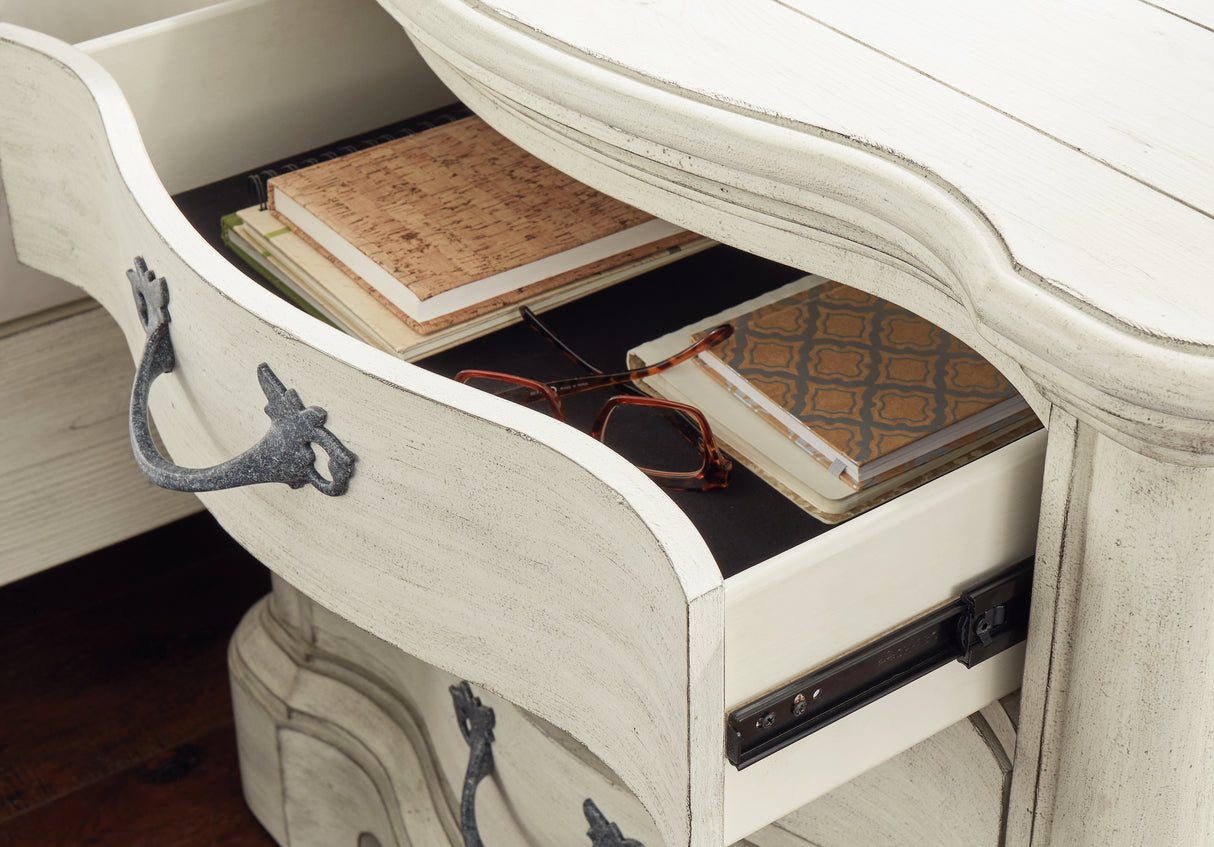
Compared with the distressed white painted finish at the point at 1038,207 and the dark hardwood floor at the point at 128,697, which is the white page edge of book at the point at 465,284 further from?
the dark hardwood floor at the point at 128,697

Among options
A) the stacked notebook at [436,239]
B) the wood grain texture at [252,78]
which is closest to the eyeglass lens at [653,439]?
the stacked notebook at [436,239]

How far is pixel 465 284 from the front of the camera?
69 cm

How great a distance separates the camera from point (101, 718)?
108 cm

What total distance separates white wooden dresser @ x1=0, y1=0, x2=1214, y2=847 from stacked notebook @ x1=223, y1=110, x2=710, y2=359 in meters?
0.11

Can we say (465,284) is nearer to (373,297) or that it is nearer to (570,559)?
(373,297)

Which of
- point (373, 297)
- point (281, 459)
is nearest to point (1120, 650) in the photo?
point (281, 459)

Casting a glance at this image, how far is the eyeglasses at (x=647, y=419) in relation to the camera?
588mm

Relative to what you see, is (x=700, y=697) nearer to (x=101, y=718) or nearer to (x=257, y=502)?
(x=257, y=502)

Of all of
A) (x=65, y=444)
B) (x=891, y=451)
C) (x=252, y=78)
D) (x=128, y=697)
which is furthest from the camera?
(x=128, y=697)

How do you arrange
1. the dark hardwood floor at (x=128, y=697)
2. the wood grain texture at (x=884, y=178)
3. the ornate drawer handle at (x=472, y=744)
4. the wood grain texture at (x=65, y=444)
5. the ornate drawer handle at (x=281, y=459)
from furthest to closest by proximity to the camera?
1. the dark hardwood floor at (x=128, y=697)
2. the wood grain texture at (x=65, y=444)
3. the ornate drawer handle at (x=472, y=744)
4. the ornate drawer handle at (x=281, y=459)
5. the wood grain texture at (x=884, y=178)

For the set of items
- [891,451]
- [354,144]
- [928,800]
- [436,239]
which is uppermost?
[354,144]

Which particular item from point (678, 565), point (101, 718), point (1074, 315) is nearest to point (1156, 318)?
point (1074, 315)

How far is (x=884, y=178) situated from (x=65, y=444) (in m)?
0.64

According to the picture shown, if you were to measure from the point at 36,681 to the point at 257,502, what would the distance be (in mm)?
648
